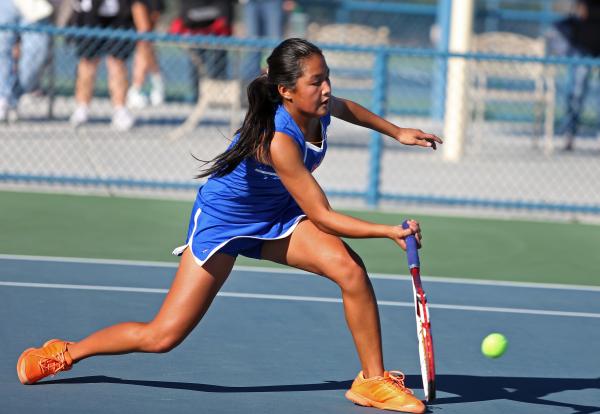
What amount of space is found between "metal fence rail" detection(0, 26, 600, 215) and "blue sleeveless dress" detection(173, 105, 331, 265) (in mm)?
4656

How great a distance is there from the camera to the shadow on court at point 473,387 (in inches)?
230

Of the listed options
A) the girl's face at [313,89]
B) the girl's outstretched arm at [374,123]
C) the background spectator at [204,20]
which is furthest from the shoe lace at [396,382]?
the background spectator at [204,20]

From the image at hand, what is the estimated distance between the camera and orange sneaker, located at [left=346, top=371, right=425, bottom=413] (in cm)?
555

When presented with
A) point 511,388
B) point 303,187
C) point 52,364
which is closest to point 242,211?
point 303,187

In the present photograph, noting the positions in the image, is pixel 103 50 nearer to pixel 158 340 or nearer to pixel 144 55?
pixel 144 55

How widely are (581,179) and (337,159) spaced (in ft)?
8.49

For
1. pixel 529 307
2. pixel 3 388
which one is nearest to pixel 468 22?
pixel 529 307

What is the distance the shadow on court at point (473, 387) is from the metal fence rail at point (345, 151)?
456 centimetres

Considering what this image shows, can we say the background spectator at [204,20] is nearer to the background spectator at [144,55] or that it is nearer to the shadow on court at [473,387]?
the background spectator at [144,55]

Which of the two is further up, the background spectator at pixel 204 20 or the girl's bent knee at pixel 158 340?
the background spectator at pixel 204 20

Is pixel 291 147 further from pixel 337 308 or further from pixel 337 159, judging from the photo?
pixel 337 159

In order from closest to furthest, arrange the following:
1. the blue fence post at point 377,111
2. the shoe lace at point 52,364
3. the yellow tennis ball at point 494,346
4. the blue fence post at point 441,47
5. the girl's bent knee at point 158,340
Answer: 1. the girl's bent knee at point 158,340
2. the shoe lace at point 52,364
3. the yellow tennis ball at point 494,346
4. the blue fence post at point 377,111
5. the blue fence post at point 441,47

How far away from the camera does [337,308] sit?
300 inches

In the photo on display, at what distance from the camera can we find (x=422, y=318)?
205 inches
